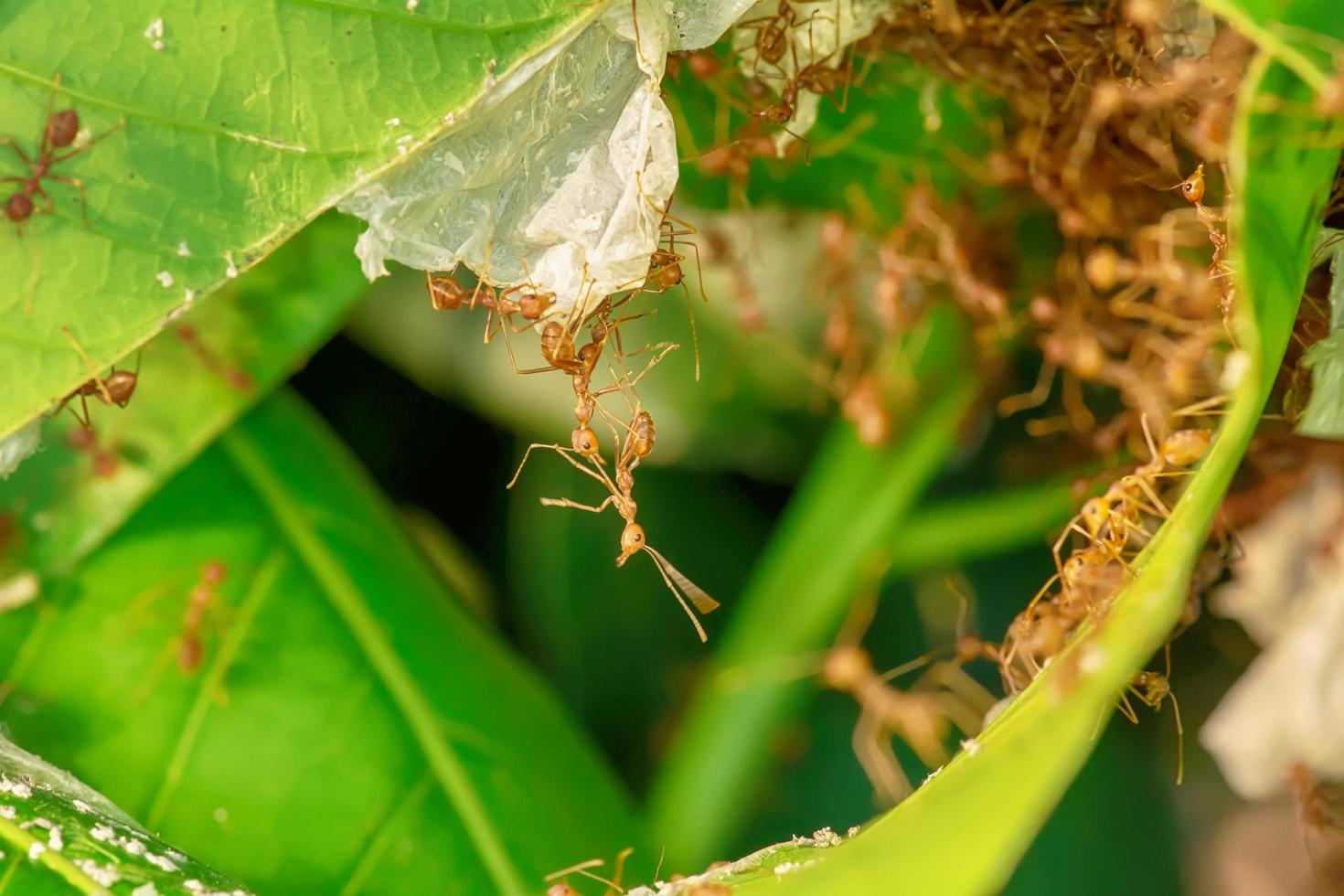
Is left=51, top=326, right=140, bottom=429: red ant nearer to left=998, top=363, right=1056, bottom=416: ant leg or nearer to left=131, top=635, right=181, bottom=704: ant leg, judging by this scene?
left=131, top=635, right=181, bottom=704: ant leg

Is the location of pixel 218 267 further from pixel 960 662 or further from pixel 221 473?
pixel 960 662

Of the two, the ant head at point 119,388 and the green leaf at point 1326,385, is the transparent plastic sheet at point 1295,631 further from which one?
the ant head at point 119,388

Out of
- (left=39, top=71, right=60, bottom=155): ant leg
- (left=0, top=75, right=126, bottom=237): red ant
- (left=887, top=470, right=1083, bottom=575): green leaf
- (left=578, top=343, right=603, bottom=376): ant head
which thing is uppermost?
(left=39, top=71, right=60, bottom=155): ant leg

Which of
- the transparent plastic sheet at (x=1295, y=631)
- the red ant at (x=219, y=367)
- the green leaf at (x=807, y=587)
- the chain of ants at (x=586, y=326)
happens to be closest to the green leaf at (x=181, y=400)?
the red ant at (x=219, y=367)

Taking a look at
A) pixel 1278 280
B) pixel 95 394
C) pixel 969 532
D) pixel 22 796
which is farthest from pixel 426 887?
pixel 1278 280

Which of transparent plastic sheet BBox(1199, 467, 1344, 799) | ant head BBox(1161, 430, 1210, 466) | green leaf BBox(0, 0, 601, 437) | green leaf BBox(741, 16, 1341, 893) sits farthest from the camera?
transparent plastic sheet BBox(1199, 467, 1344, 799)

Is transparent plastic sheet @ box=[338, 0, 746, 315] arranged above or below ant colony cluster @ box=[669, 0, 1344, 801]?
above

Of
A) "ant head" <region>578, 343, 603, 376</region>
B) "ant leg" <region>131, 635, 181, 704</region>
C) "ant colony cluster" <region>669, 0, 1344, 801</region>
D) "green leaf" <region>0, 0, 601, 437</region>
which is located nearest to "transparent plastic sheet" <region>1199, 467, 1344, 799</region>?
"ant colony cluster" <region>669, 0, 1344, 801</region>
